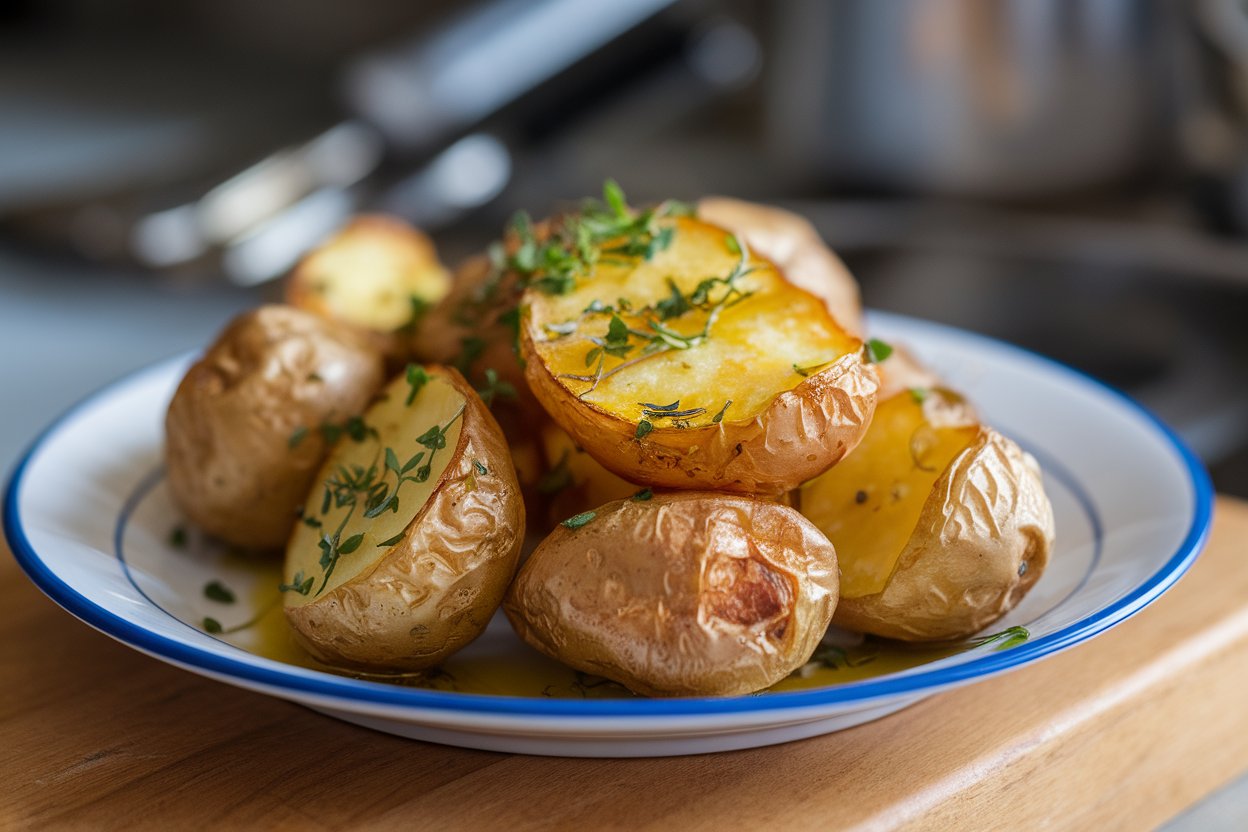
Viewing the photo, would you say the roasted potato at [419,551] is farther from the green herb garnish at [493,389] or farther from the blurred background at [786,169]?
the blurred background at [786,169]

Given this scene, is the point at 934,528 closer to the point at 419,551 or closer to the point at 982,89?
the point at 419,551

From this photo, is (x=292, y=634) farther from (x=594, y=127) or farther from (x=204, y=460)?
(x=594, y=127)

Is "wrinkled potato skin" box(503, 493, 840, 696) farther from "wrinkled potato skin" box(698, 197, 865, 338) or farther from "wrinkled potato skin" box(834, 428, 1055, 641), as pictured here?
"wrinkled potato skin" box(698, 197, 865, 338)

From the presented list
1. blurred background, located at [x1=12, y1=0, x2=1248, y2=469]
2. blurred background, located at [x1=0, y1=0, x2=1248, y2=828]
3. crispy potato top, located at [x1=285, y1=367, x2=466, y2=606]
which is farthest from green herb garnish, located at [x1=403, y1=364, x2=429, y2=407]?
blurred background, located at [x1=12, y1=0, x2=1248, y2=469]

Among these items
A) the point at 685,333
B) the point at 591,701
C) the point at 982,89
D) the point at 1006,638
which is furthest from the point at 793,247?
the point at 982,89

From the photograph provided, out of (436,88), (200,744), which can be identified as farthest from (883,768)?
(436,88)

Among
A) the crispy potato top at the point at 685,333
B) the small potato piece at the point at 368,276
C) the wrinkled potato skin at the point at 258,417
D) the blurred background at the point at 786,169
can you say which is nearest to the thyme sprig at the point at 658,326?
the crispy potato top at the point at 685,333
